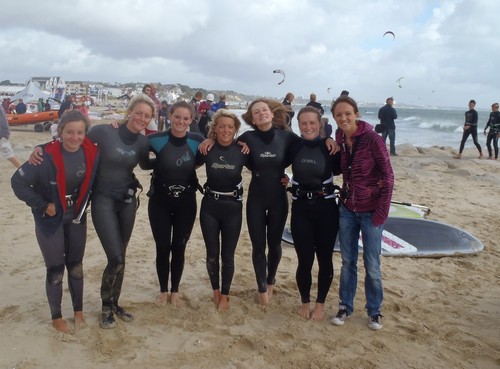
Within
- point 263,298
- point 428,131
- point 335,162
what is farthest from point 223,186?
point 428,131

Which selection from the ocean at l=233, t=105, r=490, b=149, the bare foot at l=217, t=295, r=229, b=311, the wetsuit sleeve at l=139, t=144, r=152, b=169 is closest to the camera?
the wetsuit sleeve at l=139, t=144, r=152, b=169

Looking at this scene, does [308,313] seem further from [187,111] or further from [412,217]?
[412,217]

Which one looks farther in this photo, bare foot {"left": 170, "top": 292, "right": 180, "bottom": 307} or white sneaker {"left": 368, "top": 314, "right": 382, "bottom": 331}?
Answer: bare foot {"left": 170, "top": 292, "right": 180, "bottom": 307}

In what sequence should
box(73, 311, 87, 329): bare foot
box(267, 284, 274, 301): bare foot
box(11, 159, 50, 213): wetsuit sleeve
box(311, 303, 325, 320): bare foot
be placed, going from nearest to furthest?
box(11, 159, 50, 213): wetsuit sleeve, box(73, 311, 87, 329): bare foot, box(311, 303, 325, 320): bare foot, box(267, 284, 274, 301): bare foot

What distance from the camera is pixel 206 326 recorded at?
307 centimetres

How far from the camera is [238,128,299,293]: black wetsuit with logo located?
3242 millimetres

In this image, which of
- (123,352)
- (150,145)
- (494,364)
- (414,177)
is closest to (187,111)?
(150,145)

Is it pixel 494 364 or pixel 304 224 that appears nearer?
pixel 494 364

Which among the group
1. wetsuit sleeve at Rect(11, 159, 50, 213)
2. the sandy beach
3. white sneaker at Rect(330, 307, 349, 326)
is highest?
wetsuit sleeve at Rect(11, 159, 50, 213)

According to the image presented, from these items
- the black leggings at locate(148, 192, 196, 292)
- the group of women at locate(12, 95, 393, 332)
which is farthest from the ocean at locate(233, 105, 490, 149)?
the black leggings at locate(148, 192, 196, 292)

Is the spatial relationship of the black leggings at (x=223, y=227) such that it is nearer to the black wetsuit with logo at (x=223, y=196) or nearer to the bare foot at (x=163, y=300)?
the black wetsuit with logo at (x=223, y=196)

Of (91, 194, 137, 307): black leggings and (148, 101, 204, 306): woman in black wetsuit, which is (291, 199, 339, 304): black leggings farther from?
(91, 194, 137, 307): black leggings

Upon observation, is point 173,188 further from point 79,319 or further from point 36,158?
point 79,319

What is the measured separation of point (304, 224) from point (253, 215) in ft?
1.42
